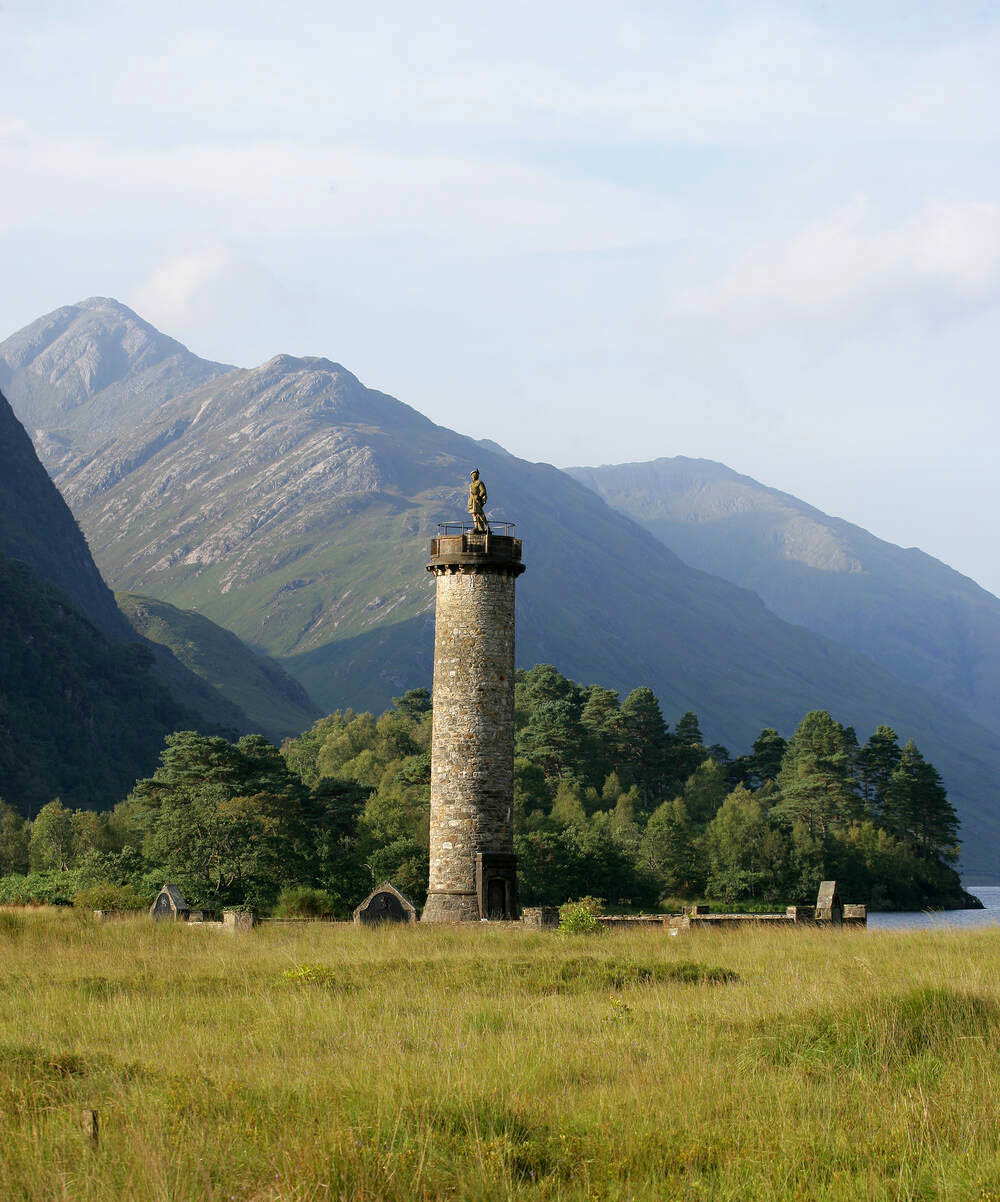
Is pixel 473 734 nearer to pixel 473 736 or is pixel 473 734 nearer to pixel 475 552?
pixel 473 736

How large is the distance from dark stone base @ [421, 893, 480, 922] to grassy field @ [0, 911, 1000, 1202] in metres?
14.5

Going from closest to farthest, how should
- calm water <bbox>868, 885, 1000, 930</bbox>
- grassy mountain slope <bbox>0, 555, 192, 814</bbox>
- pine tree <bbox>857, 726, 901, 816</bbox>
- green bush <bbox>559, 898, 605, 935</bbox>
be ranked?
green bush <bbox>559, 898, 605, 935</bbox> < calm water <bbox>868, 885, 1000, 930</bbox> < pine tree <bbox>857, 726, 901, 816</bbox> < grassy mountain slope <bbox>0, 555, 192, 814</bbox>

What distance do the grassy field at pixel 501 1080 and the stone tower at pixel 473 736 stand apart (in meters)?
15.0

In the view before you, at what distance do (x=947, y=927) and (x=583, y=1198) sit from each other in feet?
79.7

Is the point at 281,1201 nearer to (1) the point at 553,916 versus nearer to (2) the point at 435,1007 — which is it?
(2) the point at 435,1007

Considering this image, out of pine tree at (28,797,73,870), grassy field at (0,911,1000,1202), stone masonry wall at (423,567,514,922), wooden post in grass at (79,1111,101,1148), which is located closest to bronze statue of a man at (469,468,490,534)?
stone masonry wall at (423,567,514,922)

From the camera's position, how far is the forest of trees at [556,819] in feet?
174

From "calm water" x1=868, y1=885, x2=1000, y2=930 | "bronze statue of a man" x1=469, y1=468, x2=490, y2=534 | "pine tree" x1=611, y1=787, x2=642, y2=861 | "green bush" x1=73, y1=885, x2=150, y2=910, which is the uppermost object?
"bronze statue of a man" x1=469, y1=468, x2=490, y2=534

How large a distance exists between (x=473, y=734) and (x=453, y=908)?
15.3 feet

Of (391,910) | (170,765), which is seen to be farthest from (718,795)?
(391,910)

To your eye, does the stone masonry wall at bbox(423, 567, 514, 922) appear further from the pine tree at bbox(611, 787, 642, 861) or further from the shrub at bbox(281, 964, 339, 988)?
the pine tree at bbox(611, 787, 642, 861)

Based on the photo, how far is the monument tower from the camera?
38312 millimetres

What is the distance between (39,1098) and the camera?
1295 centimetres

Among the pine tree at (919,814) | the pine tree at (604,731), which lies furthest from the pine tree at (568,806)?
the pine tree at (919,814)
